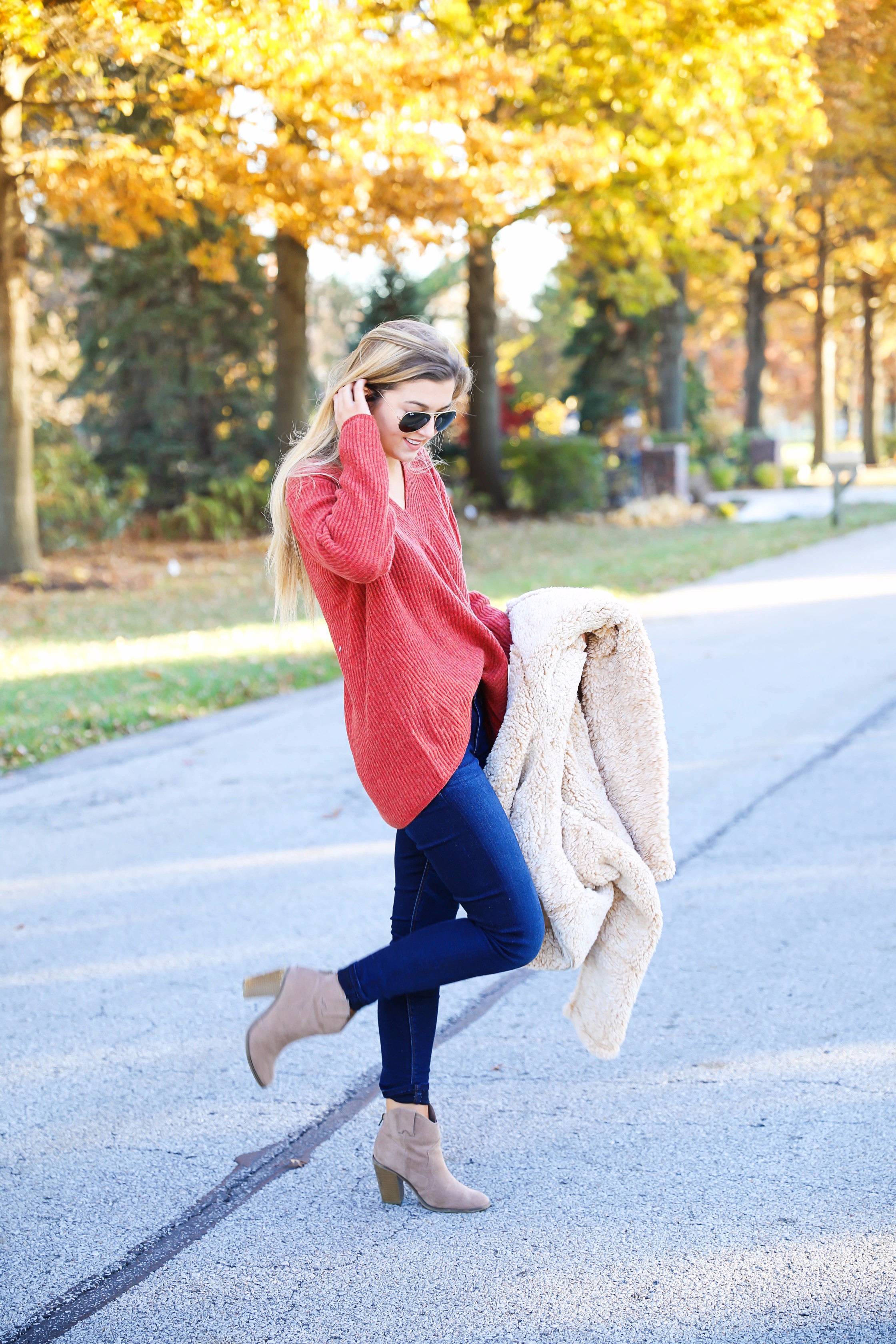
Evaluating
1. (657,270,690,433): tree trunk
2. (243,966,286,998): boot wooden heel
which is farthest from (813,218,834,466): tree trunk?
(243,966,286,998): boot wooden heel

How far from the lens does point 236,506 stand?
21.6 m

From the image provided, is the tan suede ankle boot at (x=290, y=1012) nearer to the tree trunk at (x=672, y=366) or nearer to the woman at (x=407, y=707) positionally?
the woman at (x=407, y=707)

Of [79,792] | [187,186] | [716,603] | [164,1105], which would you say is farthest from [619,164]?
[164,1105]

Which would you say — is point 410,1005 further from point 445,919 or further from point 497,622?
point 497,622

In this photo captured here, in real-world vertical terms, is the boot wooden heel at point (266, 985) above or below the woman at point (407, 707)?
below

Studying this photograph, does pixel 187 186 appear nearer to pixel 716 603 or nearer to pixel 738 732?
pixel 716 603

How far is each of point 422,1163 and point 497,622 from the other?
1.23 metres

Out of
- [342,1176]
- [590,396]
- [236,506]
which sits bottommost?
[342,1176]

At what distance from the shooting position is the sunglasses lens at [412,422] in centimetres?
272

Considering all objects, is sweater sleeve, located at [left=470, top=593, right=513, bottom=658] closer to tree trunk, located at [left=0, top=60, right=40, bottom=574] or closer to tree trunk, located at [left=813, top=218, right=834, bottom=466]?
tree trunk, located at [left=0, top=60, right=40, bottom=574]

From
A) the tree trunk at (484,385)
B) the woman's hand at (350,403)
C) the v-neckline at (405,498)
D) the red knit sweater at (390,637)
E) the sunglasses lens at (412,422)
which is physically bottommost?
the red knit sweater at (390,637)

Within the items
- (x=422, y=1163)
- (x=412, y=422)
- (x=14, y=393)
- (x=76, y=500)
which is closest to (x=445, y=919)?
(x=422, y=1163)

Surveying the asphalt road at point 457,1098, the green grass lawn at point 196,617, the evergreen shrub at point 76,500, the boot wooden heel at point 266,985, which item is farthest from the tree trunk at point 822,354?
the boot wooden heel at point 266,985

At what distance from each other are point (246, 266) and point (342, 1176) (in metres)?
20.4
